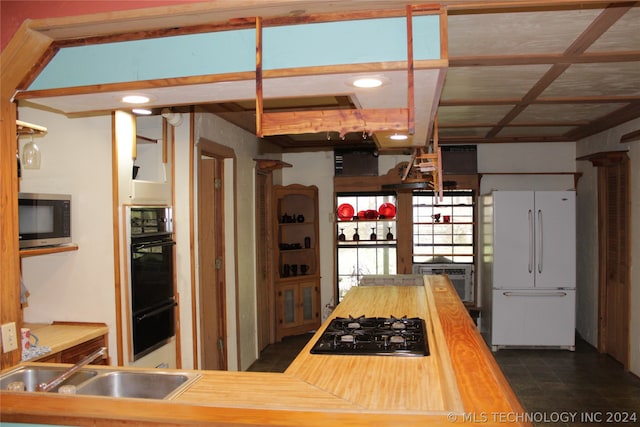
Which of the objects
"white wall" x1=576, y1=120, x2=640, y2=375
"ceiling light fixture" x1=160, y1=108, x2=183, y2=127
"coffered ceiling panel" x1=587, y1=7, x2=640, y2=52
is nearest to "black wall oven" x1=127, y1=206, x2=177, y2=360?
"ceiling light fixture" x1=160, y1=108, x2=183, y2=127

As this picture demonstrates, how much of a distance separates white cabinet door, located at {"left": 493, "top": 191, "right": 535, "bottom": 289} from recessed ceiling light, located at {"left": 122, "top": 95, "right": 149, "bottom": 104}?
4938 mm

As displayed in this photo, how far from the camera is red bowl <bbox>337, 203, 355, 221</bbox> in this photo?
709 centimetres

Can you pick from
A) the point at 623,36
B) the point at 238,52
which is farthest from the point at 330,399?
the point at 623,36

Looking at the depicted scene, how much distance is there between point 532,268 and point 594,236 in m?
0.86

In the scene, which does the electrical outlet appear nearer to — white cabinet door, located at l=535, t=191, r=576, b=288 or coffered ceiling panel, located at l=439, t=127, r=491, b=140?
coffered ceiling panel, located at l=439, t=127, r=491, b=140

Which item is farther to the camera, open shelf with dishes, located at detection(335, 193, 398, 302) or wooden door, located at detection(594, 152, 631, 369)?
open shelf with dishes, located at detection(335, 193, 398, 302)

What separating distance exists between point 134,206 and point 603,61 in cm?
316

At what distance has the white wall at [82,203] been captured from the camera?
3.36 m

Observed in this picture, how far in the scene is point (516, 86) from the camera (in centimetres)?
400

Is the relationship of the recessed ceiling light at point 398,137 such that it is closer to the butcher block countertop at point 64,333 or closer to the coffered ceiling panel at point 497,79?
the coffered ceiling panel at point 497,79

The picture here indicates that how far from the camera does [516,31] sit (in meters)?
2.77

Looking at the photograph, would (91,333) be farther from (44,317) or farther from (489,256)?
(489,256)

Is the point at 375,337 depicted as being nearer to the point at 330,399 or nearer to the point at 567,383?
the point at 330,399

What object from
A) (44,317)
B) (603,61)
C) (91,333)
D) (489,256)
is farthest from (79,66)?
(489,256)
